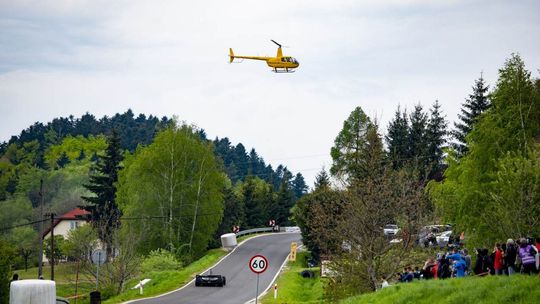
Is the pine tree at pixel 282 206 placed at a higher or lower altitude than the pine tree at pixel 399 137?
lower

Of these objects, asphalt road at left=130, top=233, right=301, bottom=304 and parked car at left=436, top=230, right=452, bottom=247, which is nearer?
asphalt road at left=130, top=233, right=301, bottom=304

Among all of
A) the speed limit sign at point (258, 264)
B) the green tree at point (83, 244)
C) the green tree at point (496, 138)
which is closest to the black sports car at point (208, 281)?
the green tree at point (83, 244)

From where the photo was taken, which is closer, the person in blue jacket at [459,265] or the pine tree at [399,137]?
the person in blue jacket at [459,265]

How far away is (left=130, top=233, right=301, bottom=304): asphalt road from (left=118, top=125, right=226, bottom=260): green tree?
15.0 feet

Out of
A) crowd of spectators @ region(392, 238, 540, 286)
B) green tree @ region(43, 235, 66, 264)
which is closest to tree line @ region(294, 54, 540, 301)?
crowd of spectators @ region(392, 238, 540, 286)

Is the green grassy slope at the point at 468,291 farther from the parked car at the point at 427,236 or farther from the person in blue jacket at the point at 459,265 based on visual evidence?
the parked car at the point at 427,236

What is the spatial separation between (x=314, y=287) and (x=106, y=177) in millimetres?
47568

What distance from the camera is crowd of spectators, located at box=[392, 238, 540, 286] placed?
70.9 ft

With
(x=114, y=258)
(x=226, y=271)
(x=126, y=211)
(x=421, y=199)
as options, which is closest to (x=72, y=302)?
(x=114, y=258)

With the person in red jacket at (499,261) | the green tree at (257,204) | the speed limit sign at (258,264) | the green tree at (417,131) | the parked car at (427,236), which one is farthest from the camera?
the green tree at (257,204)

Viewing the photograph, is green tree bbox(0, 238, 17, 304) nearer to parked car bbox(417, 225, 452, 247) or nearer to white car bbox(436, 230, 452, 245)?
parked car bbox(417, 225, 452, 247)

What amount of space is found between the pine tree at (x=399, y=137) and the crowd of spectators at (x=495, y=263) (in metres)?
59.5

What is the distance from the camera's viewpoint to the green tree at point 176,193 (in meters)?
77.4

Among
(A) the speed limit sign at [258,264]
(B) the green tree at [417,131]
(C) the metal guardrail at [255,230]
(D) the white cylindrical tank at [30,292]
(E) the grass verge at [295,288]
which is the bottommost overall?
(E) the grass verge at [295,288]
